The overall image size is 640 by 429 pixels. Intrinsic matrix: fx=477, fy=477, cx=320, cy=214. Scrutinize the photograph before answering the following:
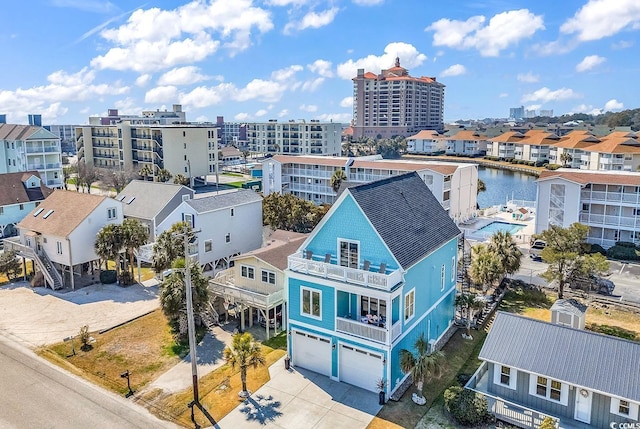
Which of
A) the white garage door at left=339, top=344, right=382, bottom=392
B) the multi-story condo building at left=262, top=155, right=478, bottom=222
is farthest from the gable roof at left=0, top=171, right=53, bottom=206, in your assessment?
the white garage door at left=339, top=344, right=382, bottom=392

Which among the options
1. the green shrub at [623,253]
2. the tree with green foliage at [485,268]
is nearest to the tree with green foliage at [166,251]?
the tree with green foliage at [485,268]

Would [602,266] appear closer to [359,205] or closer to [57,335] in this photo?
Result: [359,205]

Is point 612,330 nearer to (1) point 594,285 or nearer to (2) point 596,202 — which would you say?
(1) point 594,285

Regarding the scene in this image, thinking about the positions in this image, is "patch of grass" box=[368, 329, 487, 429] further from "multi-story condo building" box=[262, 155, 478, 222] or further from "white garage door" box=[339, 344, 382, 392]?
"multi-story condo building" box=[262, 155, 478, 222]

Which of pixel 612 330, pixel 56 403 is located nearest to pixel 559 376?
pixel 612 330

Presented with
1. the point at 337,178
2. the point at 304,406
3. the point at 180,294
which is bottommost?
the point at 304,406

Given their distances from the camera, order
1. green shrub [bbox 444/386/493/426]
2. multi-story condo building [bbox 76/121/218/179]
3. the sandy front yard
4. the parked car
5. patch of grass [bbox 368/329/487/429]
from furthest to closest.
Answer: multi-story condo building [bbox 76/121/218/179], the parked car, the sandy front yard, patch of grass [bbox 368/329/487/429], green shrub [bbox 444/386/493/426]

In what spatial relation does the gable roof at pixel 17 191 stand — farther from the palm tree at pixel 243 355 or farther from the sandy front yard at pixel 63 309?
the palm tree at pixel 243 355
